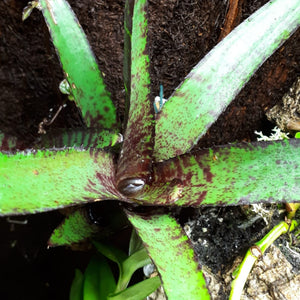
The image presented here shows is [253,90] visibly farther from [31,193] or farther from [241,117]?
[31,193]

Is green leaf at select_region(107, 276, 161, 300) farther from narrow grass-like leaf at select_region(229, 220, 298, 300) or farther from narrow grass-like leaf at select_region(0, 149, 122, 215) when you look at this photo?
narrow grass-like leaf at select_region(0, 149, 122, 215)

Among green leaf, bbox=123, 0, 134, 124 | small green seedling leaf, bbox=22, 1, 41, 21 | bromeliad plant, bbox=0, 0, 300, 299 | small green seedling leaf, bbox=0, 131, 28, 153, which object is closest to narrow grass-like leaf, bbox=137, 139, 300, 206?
bromeliad plant, bbox=0, 0, 300, 299

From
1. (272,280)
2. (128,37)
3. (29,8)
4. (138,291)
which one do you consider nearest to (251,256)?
(272,280)

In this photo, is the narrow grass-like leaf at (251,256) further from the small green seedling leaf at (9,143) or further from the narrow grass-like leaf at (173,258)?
the small green seedling leaf at (9,143)

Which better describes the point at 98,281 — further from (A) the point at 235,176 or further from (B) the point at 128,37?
(B) the point at 128,37

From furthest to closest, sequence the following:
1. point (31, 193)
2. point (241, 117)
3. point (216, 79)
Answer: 1. point (241, 117)
2. point (216, 79)
3. point (31, 193)

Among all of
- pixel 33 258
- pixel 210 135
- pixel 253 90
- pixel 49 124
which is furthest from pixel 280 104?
pixel 33 258

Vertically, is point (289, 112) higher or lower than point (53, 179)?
higher
